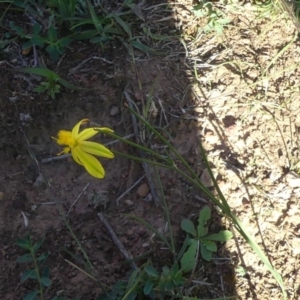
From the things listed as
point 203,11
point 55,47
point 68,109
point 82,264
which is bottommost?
point 82,264

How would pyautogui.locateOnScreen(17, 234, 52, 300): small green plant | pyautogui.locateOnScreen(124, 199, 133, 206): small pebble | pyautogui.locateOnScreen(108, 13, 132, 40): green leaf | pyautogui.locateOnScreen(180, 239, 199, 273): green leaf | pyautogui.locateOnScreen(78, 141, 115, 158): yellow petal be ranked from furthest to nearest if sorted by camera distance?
1. pyautogui.locateOnScreen(108, 13, 132, 40): green leaf
2. pyautogui.locateOnScreen(124, 199, 133, 206): small pebble
3. pyautogui.locateOnScreen(180, 239, 199, 273): green leaf
4. pyautogui.locateOnScreen(17, 234, 52, 300): small green plant
5. pyautogui.locateOnScreen(78, 141, 115, 158): yellow petal

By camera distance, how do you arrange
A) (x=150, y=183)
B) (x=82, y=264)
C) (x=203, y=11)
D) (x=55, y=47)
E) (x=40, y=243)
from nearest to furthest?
(x=40, y=243), (x=82, y=264), (x=150, y=183), (x=55, y=47), (x=203, y=11)

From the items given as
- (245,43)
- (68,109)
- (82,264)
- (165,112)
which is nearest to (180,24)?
(245,43)

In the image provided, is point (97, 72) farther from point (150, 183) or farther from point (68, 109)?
point (150, 183)

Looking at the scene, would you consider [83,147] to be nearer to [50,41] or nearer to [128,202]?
[128,202]

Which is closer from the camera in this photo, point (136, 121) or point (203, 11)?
point (136, 121)

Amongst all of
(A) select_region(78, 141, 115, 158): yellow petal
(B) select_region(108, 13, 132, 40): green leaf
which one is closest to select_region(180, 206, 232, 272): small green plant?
(A) select_region(78, 141, 115, 158): yellow petal

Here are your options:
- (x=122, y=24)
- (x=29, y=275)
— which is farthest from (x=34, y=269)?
(x=122, y=24)

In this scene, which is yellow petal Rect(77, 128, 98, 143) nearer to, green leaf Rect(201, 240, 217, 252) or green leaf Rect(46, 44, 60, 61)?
green leaf Rect(201, 240, 217, 252)
